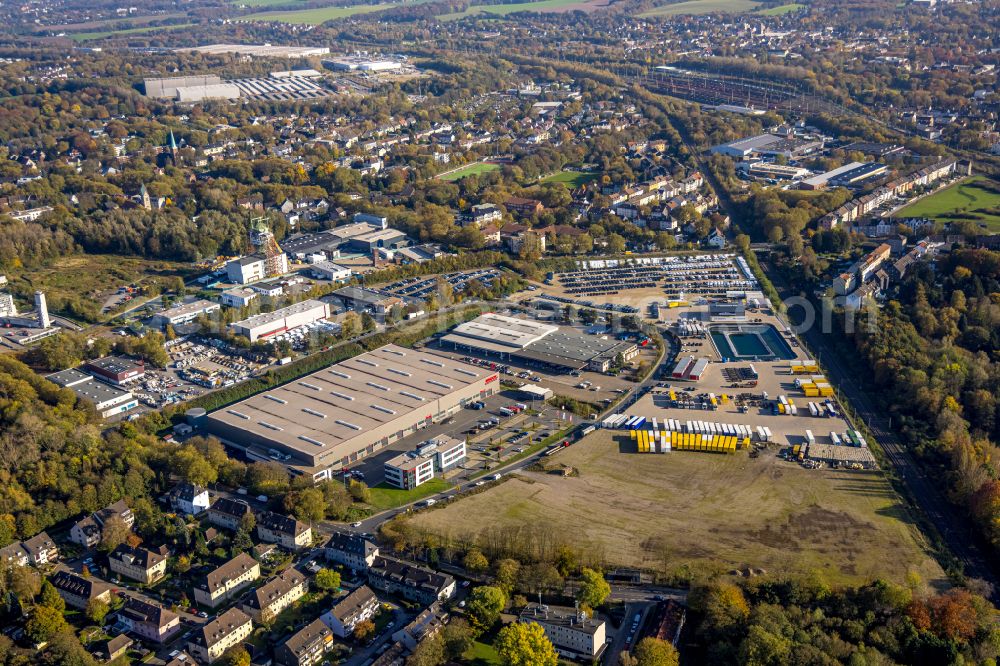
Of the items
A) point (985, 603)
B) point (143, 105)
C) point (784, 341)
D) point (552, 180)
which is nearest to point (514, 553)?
point (985, 603)

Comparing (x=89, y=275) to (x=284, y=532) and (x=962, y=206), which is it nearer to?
(x=284, y=532)

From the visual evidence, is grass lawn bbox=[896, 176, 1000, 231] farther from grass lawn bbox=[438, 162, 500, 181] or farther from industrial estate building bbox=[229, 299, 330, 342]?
industrial estate building bbox=[229, 299, 330, 342]

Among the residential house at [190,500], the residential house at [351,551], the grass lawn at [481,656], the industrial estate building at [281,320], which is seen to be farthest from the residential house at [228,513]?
the industrial estate building at [281,320]

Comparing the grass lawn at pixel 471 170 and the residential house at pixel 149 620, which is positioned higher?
the grass lawn at pixel 471 170

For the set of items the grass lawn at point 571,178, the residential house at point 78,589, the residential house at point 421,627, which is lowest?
the residential house at point 78,589

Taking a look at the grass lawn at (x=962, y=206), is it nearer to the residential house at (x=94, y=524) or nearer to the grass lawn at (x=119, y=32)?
the residential house at (x=94, y=524)

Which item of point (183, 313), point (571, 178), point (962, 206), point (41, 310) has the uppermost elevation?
point (962, 206)

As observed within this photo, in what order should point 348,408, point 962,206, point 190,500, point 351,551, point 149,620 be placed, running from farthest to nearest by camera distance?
point 962,206 < point 348,408 < point 190,500 < point 351,551 < point 149,620

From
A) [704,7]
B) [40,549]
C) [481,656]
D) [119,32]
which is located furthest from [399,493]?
[704,7]
